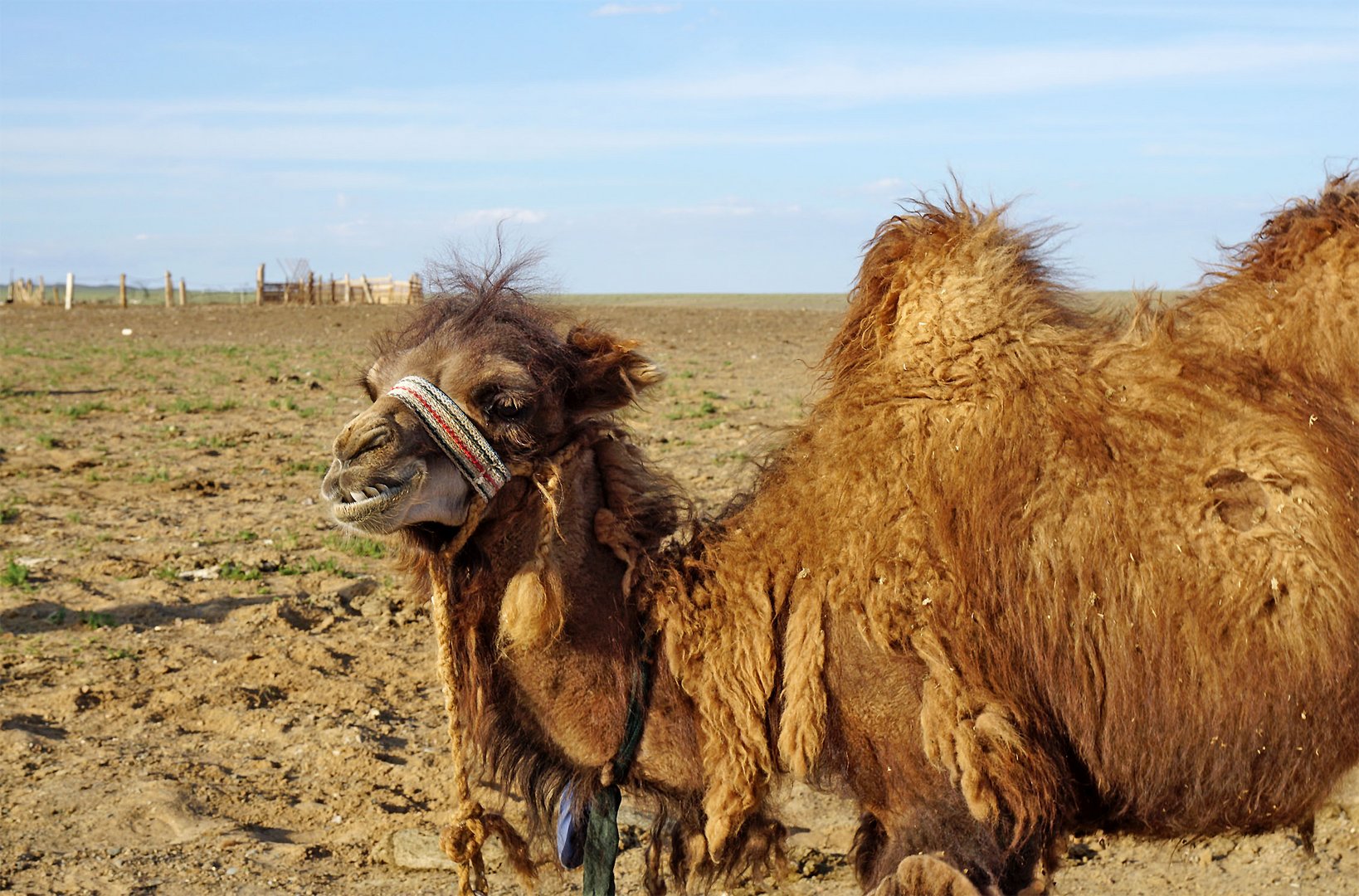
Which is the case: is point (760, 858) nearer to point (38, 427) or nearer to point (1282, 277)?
point (1282, 277)

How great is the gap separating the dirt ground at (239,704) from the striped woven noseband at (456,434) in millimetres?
650

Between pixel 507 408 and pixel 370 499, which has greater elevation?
pixel 507 408

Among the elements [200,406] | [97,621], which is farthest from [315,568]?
[200,406]

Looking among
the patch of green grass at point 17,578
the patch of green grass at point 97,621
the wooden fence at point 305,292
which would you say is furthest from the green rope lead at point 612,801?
the wooden fence at point 305,292

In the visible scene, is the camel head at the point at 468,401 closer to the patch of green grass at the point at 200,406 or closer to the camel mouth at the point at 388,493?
the camel mouth at the point at 388,493

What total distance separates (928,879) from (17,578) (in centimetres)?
628

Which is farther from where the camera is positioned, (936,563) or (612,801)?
(612,801)

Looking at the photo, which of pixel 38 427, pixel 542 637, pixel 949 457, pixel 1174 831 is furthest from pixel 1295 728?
pixel 38 427

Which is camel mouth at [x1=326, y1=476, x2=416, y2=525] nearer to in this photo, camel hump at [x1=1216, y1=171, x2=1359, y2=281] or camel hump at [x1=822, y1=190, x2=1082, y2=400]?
camel hump at [x1=822, y1=190, x2=1082, y2=400]

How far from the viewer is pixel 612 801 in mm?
3527

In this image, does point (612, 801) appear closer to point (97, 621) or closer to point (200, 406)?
point (97, 621)

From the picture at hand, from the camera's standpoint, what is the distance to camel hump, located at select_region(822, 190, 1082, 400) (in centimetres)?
341

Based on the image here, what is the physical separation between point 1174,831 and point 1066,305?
1391 millimetres

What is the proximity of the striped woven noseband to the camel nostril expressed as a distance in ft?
0.41
